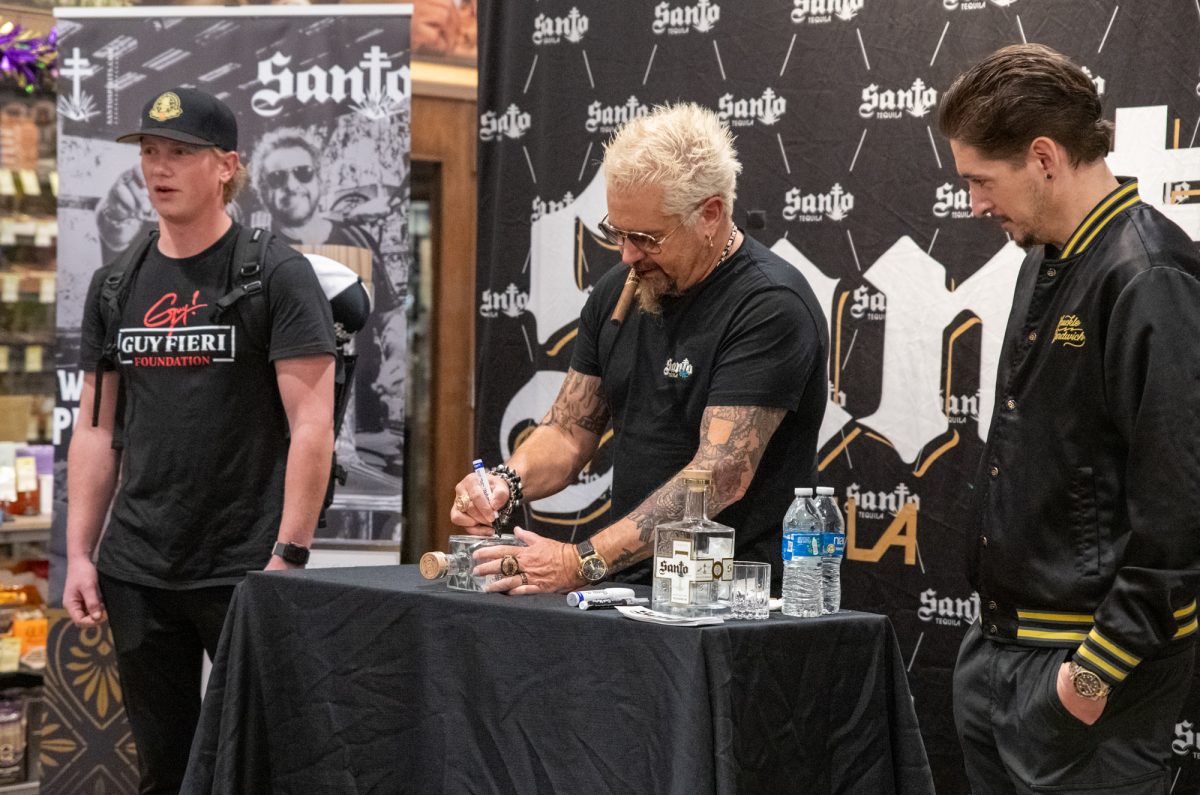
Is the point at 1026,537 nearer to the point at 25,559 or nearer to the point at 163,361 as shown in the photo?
the point at 163,361

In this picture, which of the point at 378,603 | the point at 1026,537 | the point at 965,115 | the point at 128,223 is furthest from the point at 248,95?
the point at 1026,537

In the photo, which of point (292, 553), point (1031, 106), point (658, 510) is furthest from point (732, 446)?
point (292, 553)

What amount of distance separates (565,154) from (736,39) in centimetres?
64

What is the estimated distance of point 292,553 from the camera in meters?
2.88

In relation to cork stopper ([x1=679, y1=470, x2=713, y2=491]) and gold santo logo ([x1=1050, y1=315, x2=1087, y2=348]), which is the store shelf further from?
gold santo logo ([x1=1050, y1=315, x2=1087, y2=348])

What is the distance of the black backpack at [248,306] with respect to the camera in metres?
2.98

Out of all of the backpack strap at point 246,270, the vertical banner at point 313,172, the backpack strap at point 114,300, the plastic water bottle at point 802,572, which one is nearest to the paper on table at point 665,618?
the plastic water bottle at point 802,572

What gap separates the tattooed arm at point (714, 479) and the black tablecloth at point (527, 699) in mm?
205

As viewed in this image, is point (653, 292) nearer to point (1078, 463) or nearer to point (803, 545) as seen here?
point (803, 545)

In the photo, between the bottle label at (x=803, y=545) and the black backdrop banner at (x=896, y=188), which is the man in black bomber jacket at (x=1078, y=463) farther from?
the black backdrop banner at (x=896, y=188)

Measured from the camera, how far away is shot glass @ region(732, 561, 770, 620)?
78.7 inches

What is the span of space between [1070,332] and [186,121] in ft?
6.69

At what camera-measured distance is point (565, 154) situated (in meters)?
A: 4.10
